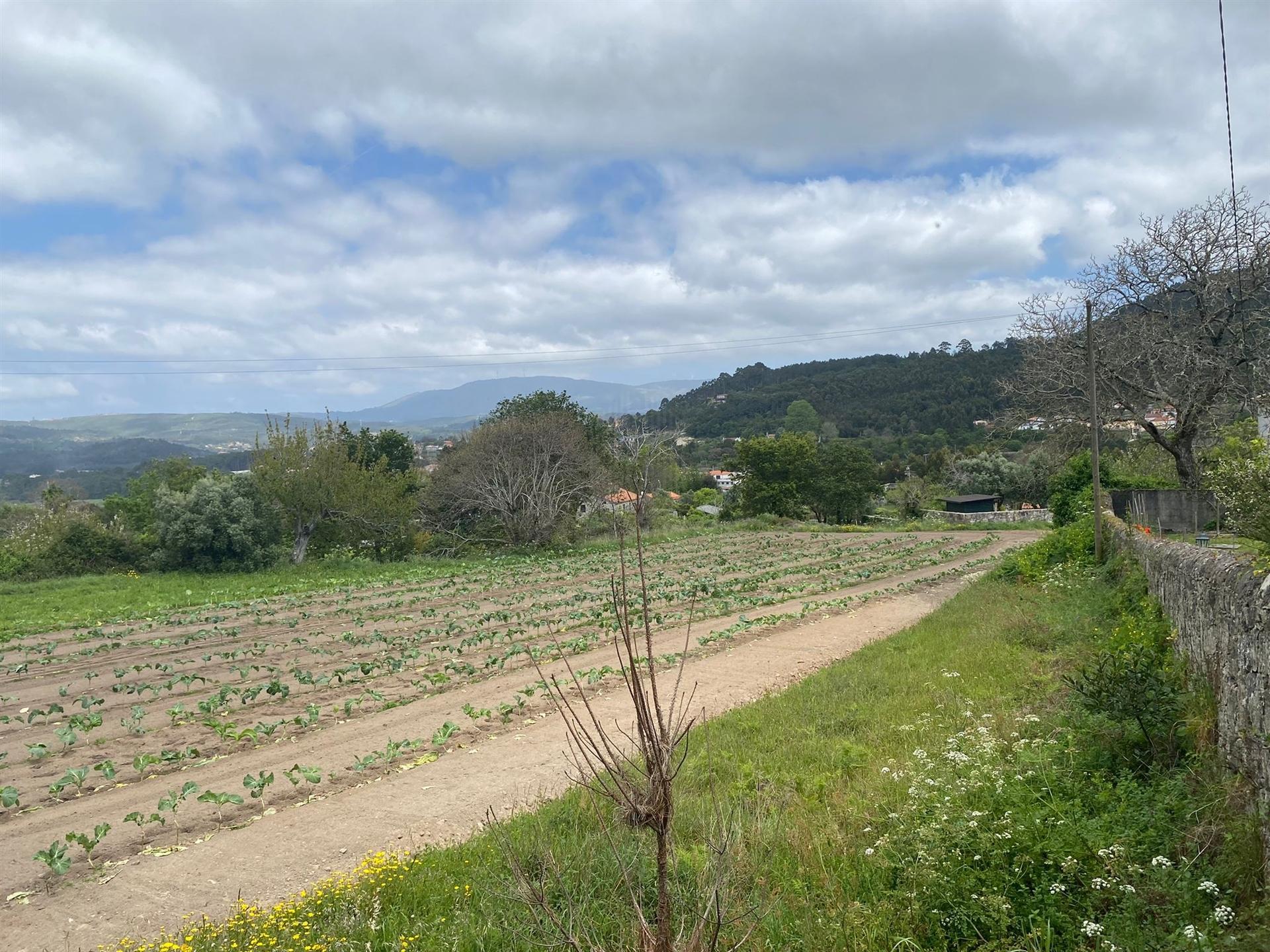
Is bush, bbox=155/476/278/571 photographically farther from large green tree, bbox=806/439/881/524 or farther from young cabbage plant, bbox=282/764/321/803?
large green tree, bbox=806/439/881/524

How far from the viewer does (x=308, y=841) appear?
681cm

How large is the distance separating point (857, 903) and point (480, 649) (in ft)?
39.3

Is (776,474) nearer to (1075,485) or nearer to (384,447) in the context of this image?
(384,447)

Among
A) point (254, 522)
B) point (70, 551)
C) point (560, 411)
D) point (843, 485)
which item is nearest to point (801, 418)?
point (843, 485)

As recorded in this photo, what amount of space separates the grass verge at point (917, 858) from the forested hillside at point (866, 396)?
8361cm

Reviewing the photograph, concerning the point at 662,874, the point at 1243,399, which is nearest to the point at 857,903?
the point at 662,874

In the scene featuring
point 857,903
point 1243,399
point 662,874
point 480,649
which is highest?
point 1243,399

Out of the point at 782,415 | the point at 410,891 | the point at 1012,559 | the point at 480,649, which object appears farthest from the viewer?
the point at 782,415

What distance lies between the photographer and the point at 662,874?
8.78 ft

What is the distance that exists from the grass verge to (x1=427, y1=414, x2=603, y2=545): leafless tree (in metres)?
31.6

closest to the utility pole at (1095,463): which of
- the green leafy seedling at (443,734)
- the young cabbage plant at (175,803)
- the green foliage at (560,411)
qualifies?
the green leafy seedling at (443,734)

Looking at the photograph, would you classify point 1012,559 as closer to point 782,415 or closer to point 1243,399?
point 1243,399

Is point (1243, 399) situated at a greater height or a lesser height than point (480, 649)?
greater

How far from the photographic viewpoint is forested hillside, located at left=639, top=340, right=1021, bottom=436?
334 feet
